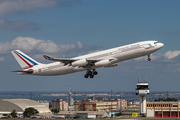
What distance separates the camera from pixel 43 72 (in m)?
74.2

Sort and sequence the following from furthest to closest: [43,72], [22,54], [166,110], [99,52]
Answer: [166,110]
[22,54]
[43,72]
[99,52]

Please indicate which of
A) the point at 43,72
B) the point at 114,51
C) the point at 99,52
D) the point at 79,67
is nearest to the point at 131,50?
the point at 114,51

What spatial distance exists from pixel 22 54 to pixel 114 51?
93.3ft

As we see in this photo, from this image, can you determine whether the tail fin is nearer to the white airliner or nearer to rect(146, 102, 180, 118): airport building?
the white airliner

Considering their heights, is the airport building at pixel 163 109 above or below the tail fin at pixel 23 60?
below

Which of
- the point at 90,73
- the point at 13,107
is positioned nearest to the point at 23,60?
the point at 90,73

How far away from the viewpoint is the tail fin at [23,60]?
77812 millimetres

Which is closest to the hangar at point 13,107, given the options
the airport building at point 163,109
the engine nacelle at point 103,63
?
the airport building at point 163,109

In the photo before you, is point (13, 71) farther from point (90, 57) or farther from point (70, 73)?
point (90, 57)

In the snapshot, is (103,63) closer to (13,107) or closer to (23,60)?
(23,60)

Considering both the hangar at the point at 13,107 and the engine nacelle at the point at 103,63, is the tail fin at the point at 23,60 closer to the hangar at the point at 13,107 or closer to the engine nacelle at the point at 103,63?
the engine nacelle at the point at 103,63

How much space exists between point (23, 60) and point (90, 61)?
2149 centimetres

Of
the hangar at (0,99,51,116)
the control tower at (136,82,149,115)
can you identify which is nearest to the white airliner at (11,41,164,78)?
the hangar at (0,99,51,116)

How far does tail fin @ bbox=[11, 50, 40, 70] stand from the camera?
7781 centimetres
